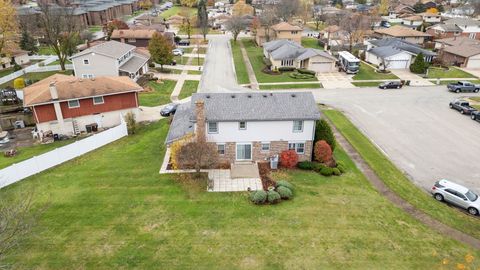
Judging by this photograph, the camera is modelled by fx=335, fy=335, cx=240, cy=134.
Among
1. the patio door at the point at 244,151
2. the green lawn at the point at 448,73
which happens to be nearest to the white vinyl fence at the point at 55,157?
the patio door at the point at 244,151

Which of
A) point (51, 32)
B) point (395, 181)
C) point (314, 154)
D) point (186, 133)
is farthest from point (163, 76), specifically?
point (395, 181)

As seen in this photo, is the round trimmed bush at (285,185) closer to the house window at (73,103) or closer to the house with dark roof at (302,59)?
the house window at (73,103)

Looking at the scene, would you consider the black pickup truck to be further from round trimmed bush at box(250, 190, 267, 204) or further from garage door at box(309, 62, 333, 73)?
round trimmed bush at box(250, 190, 267, 204)

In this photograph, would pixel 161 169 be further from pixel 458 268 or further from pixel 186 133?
pixel 458 268

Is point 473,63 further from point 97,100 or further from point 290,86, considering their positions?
point 97,100

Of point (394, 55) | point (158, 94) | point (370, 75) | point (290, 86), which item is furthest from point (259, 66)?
point (394, 55)

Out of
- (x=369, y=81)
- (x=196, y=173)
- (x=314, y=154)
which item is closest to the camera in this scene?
(x=196, y=173)

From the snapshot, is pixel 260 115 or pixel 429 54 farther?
pixel 429 54

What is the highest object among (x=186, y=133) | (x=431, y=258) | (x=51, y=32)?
(x=51, y=32)
